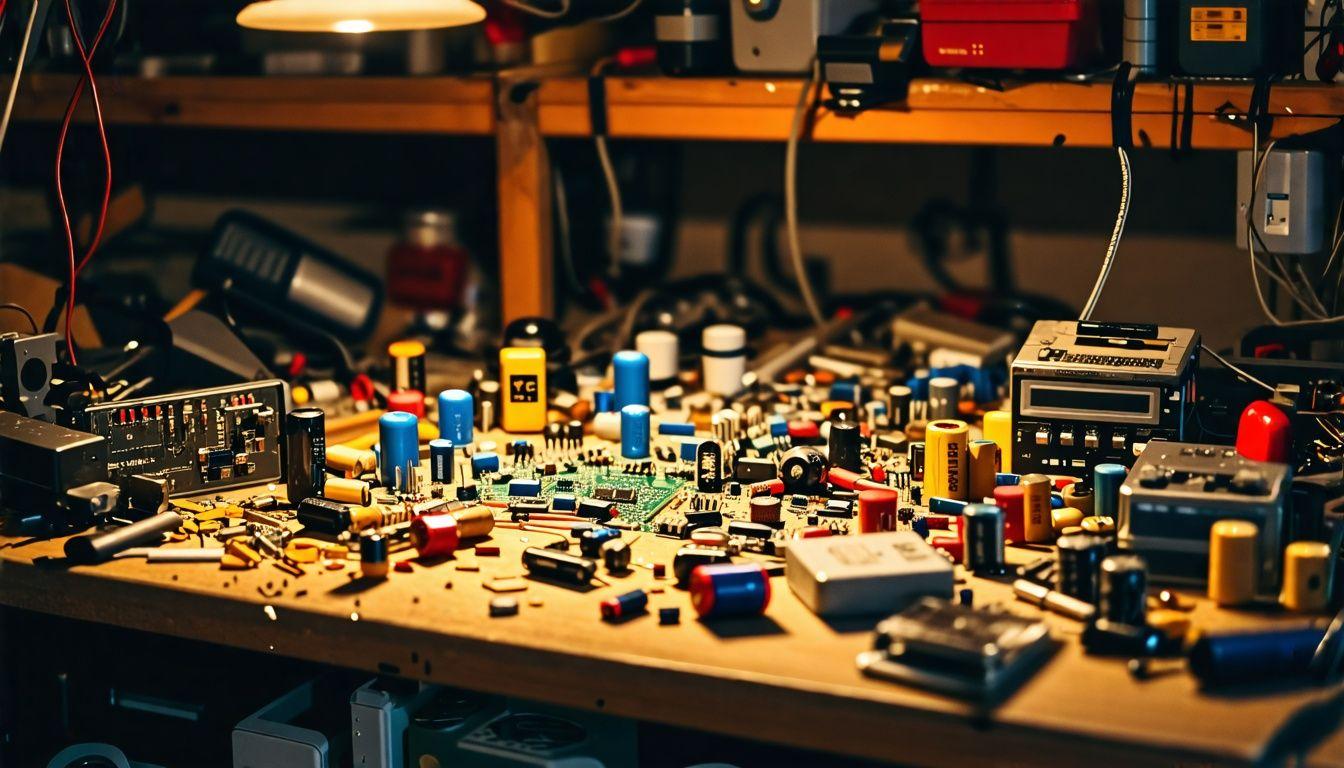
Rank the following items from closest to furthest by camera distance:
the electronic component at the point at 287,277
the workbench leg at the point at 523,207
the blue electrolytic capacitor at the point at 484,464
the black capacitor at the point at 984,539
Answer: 1. the black capacitor at the point at 984,539
2. the blue electrolytic capacitor at the point at 484,464
3. the workbench leg at the point at 523,207
4. the electronic component at the point at 287,277

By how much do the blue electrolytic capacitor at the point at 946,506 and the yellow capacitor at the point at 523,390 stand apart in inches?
27.5

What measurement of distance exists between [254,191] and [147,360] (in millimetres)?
1225

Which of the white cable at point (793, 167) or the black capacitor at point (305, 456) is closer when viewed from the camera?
the black capacitor at point (305, 456)

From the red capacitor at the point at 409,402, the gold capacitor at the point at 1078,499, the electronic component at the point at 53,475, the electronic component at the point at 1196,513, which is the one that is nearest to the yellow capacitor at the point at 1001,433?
the gold capacitor at the point at 1078,499

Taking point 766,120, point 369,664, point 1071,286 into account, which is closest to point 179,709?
point 369,664

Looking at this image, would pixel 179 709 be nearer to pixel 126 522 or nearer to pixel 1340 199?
pixel 126 522

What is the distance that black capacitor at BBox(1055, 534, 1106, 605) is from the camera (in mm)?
1741

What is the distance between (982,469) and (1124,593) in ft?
1.49

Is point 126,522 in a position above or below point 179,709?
above

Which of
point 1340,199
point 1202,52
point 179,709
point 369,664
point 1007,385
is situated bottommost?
point 179,709

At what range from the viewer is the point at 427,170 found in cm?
353

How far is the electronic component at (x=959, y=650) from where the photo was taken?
155 centimetres

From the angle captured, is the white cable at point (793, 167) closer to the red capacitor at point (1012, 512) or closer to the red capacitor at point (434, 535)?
the red capacitor at point (1012, 512)

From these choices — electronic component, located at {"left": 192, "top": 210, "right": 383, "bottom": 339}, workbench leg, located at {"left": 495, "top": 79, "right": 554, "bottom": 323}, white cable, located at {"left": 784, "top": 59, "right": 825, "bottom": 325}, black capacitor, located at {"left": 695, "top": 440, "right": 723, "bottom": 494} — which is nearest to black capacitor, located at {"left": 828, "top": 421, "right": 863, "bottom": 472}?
black capacitor, located at {"left": 695, "top": 440, "right": 723, "bottom": 494}
